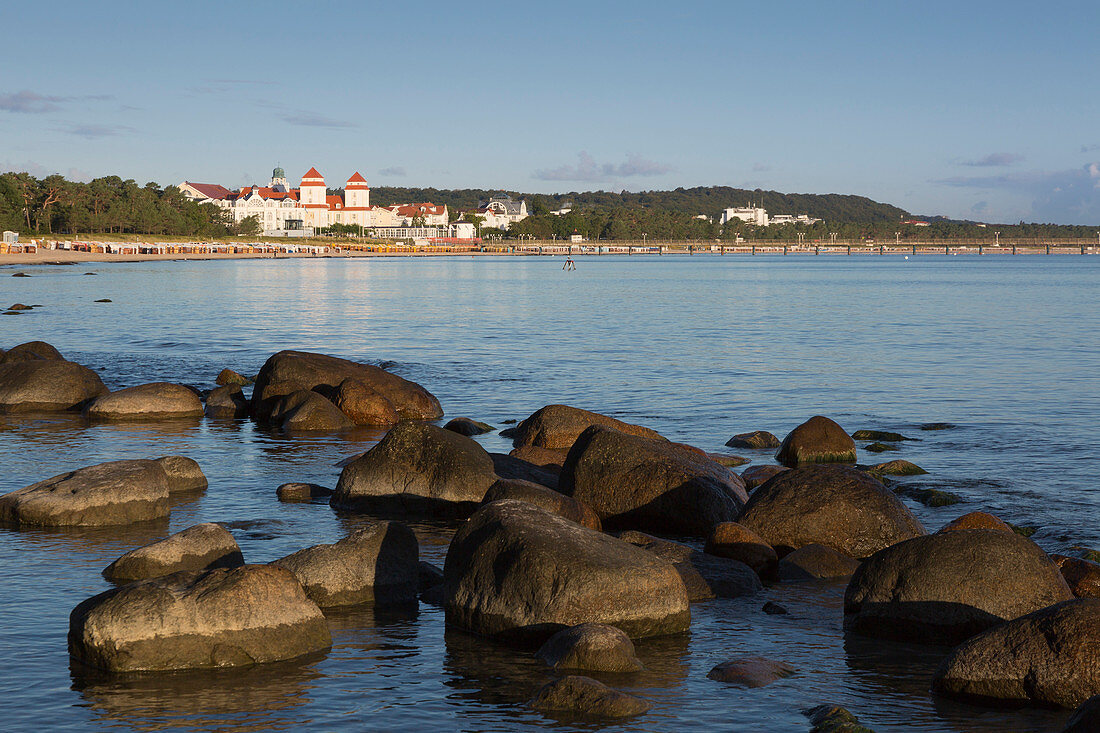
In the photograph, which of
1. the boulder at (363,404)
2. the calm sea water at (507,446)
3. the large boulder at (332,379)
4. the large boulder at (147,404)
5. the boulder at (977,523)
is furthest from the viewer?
the large boulder at (332,379)

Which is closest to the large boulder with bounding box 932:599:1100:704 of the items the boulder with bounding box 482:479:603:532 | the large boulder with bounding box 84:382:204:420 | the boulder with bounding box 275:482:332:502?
the boulder with bounding box 482:479:603:532

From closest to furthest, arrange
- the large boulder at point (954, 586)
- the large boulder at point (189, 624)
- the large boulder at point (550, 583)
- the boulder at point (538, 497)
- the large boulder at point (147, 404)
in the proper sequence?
the large boulder at point (189, 624) → the large boulder at point (550, 583) → the large boulder at point (954, 586) → the boulder at point (538, 497) → the large boulder at point (147, 404)

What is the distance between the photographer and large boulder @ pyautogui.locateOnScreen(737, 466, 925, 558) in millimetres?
12625

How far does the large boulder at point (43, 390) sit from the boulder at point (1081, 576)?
19366 millimetres

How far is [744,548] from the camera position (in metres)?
12.1

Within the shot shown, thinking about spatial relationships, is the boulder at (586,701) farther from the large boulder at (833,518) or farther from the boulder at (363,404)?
the boulder at (363,404)

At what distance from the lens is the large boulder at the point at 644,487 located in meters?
13.8

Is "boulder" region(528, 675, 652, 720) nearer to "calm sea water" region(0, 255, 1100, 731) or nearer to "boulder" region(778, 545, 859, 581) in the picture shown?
"calm sea water" region(0, 255, 1100, 731)

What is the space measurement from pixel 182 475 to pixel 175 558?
16.1 feet

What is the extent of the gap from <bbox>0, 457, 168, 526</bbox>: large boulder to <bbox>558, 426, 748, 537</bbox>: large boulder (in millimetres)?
5442

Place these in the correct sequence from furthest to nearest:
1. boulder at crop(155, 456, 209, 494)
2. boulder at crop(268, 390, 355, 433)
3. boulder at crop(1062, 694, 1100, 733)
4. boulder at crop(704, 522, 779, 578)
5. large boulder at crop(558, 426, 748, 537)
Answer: boulder at crop(268, 390, 355, 433)
boulder at crop(155, 456, 209, 494)
large boulder at crop(558, 426, 748, 537)
boulder at crop(704, 522, 779, 578)
boulder at crop(1062, 694, 1100, 733)

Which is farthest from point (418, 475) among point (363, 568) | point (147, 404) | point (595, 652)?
point (147, 404)

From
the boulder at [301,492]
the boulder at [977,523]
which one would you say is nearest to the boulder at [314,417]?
the boulder at [301,492]

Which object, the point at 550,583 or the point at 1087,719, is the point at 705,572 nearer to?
the point at 550,583
